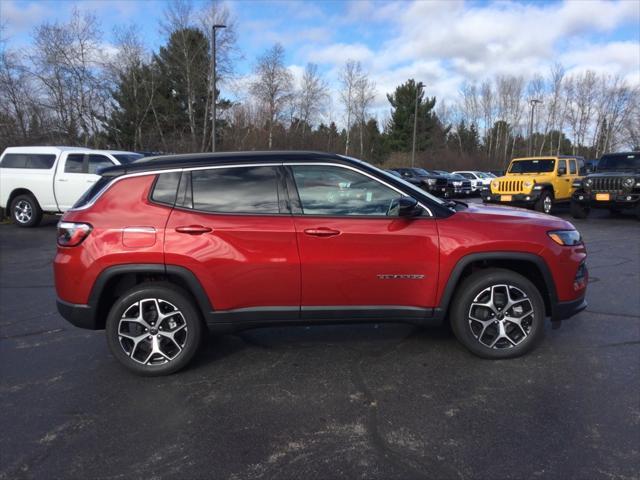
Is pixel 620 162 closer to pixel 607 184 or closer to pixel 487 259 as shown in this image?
pixel 607 184

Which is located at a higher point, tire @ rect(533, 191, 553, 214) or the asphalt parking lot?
tire @ rect(533, 191, 553, 214)

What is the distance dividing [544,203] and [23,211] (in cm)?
1492

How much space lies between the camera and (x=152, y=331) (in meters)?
3.65

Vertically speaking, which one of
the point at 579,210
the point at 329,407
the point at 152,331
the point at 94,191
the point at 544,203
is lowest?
the point at 329,407

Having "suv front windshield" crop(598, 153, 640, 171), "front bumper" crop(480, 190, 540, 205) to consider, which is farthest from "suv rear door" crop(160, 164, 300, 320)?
"suv front windshield" crop(598, 153, 640, 171)

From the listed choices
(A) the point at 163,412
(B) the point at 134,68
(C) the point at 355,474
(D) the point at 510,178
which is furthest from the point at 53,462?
(B) the point at 134,68

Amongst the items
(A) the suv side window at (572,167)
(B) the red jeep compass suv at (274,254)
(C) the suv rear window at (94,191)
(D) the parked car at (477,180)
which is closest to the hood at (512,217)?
(B) the red jeep compass suv at (274,254)

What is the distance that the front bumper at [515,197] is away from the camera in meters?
14.6

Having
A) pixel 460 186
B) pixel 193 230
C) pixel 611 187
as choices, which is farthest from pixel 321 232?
pixel 460 186

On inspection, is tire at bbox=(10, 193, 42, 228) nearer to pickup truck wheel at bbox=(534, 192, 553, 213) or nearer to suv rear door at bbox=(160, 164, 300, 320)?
suv rear door at bbox=(160, 164, 300, 320)

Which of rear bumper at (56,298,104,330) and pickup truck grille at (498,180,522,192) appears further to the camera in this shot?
pickup truck grille at (498,180,522,192)

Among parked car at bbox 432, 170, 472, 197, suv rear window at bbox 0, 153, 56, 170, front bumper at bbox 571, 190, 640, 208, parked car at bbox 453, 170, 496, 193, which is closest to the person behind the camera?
suv rear window at bbox 0, 153, 56, 170

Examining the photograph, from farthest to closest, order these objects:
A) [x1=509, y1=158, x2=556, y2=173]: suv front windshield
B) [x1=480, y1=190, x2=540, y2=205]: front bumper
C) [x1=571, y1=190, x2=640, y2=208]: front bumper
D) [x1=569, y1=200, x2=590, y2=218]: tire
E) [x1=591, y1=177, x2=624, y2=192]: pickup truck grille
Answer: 1. [x1=509, y1=158, x2=556, y2=173]: suv front windshield
2. [x1=480, y1=190, x2=540, y2=205]: front bumper
3. [x1=569, y1=200, x2=590, y2=218]: tire
4. [x1=591, y1=177, x2=624, y2=192]: pickup truck grille
5. [x1=571, y1=190, x2=640, y2=208]: front bumper

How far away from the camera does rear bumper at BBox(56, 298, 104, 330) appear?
3.61 metres
